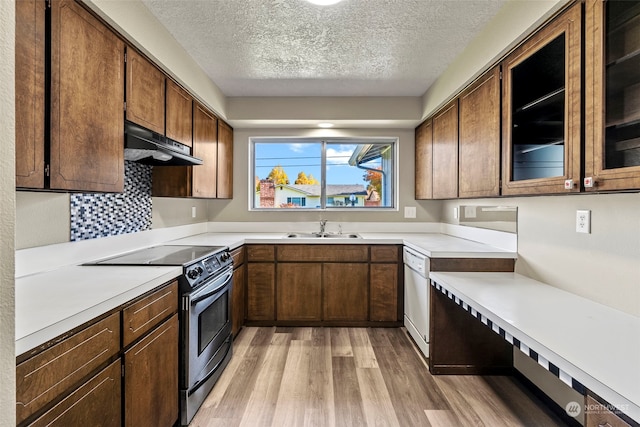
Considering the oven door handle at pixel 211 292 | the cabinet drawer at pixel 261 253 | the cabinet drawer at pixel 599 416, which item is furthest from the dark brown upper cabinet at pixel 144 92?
the cabinet drawer at pixel 599 416

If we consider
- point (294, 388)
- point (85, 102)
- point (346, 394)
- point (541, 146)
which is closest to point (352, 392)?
point (346, 394)

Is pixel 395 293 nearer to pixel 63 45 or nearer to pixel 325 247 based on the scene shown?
pixel 325 247

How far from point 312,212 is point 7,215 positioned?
3338 mm

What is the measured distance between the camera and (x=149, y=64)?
2.02m

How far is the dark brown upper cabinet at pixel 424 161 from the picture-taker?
328 cm

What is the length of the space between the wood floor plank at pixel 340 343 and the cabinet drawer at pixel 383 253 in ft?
2.45

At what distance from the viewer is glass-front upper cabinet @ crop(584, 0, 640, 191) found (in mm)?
1119

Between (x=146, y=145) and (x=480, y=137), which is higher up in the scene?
(x=480, y=137)

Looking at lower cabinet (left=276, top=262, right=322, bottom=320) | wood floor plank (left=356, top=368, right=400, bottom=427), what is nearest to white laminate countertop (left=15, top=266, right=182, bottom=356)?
wood floor plank (left=356, top=368, right=400, bottom=427)

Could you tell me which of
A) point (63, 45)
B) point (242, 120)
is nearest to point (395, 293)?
point (242, 120)

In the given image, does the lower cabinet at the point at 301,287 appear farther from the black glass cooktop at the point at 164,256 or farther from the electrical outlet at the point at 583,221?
the electrical outlet at the point at 583,221

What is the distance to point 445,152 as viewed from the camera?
287 centimetres

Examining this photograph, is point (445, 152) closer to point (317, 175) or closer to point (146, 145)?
point (317, 175)

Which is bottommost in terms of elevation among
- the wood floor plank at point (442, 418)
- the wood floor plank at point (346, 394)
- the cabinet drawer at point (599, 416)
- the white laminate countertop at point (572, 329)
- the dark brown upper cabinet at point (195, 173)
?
the wood floor plank at point (442, 418)
